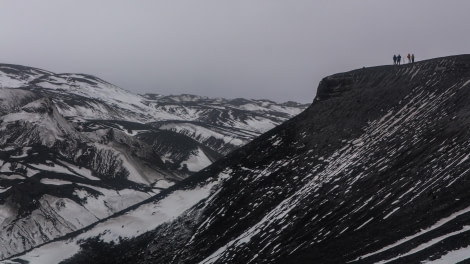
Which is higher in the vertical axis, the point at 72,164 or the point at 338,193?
the point at 72,164

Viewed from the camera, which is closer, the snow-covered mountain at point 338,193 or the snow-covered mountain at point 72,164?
the snow-covered mountain at point 338,193

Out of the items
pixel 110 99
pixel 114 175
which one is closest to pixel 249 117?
pixel 110 99

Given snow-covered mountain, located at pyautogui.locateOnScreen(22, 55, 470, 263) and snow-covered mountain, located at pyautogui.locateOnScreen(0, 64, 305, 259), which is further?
snow-covered mountain, located at pyautogui.locateOnScreen(0, 64, 305, 259)

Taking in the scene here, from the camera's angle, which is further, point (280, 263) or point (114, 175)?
point (114, 175)

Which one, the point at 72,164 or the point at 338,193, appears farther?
the point at 72,164

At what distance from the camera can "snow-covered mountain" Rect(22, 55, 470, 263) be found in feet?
69.9

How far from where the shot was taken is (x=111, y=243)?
4269 centimetres

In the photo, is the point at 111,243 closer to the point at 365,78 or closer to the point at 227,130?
the point at 365,78

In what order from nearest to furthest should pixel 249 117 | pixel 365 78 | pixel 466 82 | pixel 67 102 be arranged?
pixel 466 82, pixel 365 78, pixel 67 102, pixel 249 117

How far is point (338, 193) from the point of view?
3106cm

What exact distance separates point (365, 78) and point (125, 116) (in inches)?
4931

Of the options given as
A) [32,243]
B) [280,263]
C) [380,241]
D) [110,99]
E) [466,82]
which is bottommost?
[32,243]

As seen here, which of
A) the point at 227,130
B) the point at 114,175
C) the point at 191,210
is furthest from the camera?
the point at 227,130

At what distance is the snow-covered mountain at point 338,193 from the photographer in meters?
21.3
